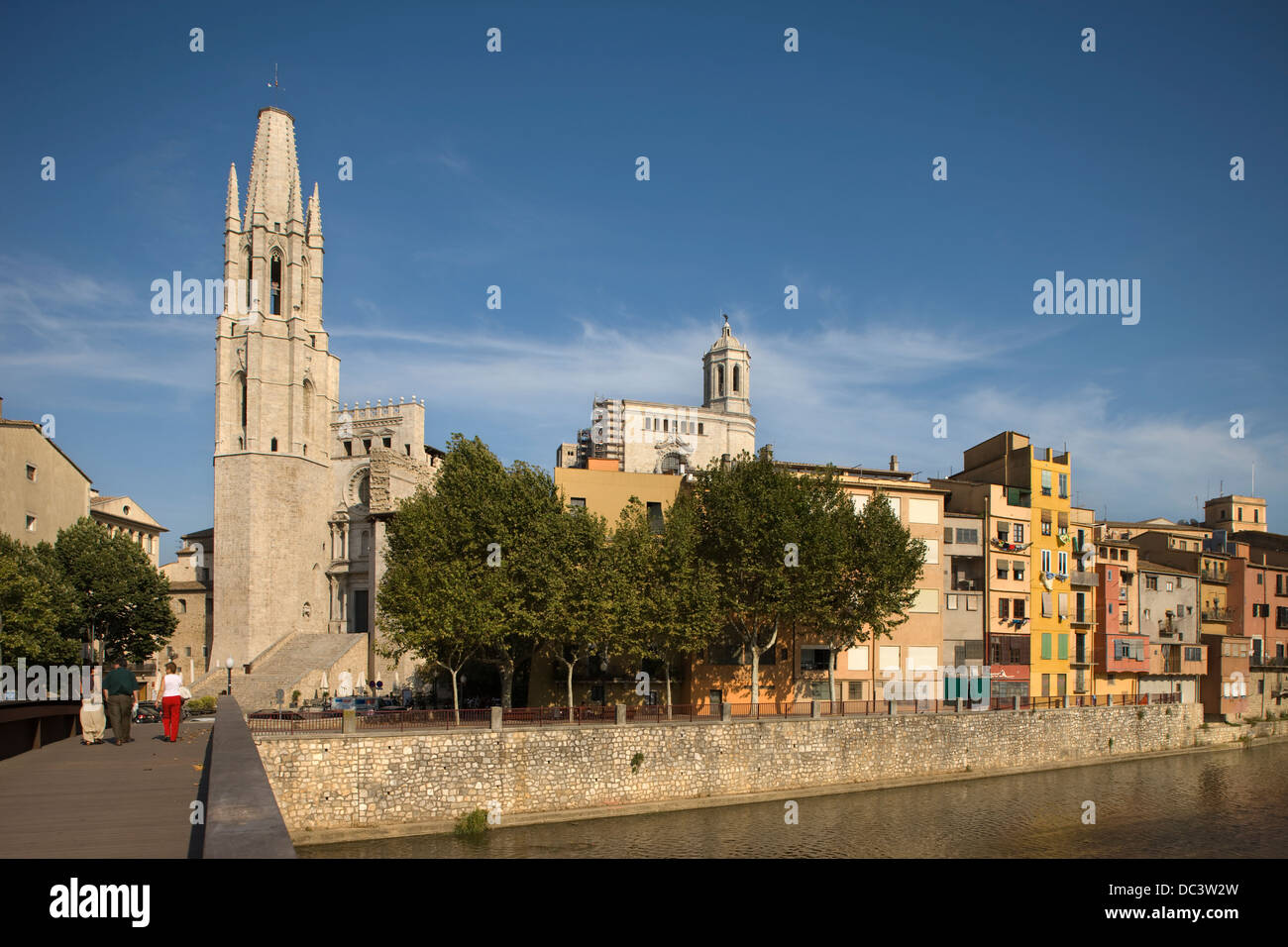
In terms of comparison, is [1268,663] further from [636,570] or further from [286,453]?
[286,453]

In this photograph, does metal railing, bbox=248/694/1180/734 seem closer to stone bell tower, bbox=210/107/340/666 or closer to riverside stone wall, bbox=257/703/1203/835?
riverside stone wall, bbox=257/703/1203/835

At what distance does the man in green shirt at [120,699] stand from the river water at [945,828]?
10565 millimetres

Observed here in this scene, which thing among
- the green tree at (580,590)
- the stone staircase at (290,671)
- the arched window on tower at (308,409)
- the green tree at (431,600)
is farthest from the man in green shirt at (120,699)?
the arched window on tower at (308,409)

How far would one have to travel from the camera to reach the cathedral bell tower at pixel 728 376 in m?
112

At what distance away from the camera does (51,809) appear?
1028 centimetres

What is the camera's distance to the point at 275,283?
74750mm

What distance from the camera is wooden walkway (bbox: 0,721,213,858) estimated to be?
27.7 feet

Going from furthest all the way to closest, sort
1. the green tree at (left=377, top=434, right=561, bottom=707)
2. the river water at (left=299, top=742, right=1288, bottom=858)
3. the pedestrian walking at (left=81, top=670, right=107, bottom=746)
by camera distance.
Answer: the green tree at (left=377, top=434, right=561, bottom=707), the river water at (left=299, top=742, right=1288, bottom=858), the pedestrian walking at (left=81, top=670, right=107, bottom=746)

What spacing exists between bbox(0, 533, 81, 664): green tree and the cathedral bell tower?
7774 cm

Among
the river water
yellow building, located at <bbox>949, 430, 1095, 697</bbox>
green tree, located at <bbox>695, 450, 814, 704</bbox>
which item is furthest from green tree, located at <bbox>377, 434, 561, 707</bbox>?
yellow building, located at <bbox>949, 430, 1095, 697</bbox>

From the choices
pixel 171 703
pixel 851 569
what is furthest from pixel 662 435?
pixel 171 703
